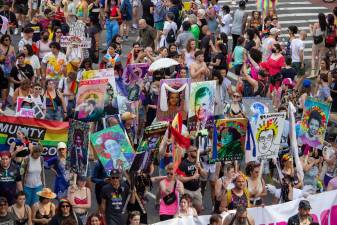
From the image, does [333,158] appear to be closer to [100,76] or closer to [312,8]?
[100,76]

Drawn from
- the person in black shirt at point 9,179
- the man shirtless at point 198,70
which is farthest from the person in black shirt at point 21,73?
the person in black shirt at point 9,179

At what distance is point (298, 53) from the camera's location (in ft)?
79.2

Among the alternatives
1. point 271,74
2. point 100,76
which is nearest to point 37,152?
point 100,76

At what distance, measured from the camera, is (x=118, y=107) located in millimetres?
18359

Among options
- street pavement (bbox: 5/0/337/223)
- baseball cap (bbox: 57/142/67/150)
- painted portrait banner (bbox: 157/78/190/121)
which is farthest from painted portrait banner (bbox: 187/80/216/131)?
street pavement (bbox: 5/0/337/223)

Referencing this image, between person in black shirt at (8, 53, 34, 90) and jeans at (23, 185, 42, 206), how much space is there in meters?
4.88

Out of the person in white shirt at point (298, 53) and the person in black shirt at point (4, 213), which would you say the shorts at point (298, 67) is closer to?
the person in white shirt at point (298, 53)

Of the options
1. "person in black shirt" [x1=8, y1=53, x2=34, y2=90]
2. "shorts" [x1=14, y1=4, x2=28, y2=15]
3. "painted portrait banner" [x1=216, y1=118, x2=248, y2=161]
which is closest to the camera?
"painted portrait banner" [x1=216, y1=118, x2=248, y2=161]

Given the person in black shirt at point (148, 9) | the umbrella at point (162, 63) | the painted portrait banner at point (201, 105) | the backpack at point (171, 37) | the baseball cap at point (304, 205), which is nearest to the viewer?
the baseball cap at point (304, 205)

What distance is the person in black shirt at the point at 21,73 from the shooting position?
2092cm

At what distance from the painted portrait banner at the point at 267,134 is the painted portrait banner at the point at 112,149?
2017 mm

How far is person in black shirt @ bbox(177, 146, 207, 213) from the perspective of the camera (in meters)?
16.5

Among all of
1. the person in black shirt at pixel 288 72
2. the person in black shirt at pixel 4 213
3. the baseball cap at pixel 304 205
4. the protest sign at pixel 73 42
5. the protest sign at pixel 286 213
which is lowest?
the protest sign at pixel 286 213

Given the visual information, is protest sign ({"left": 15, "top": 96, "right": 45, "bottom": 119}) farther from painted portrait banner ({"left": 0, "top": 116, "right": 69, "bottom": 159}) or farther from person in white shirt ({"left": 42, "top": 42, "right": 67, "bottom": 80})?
person in white shirt ({"left": 42, "top": 42, "right": 67, "bottom": 80})
